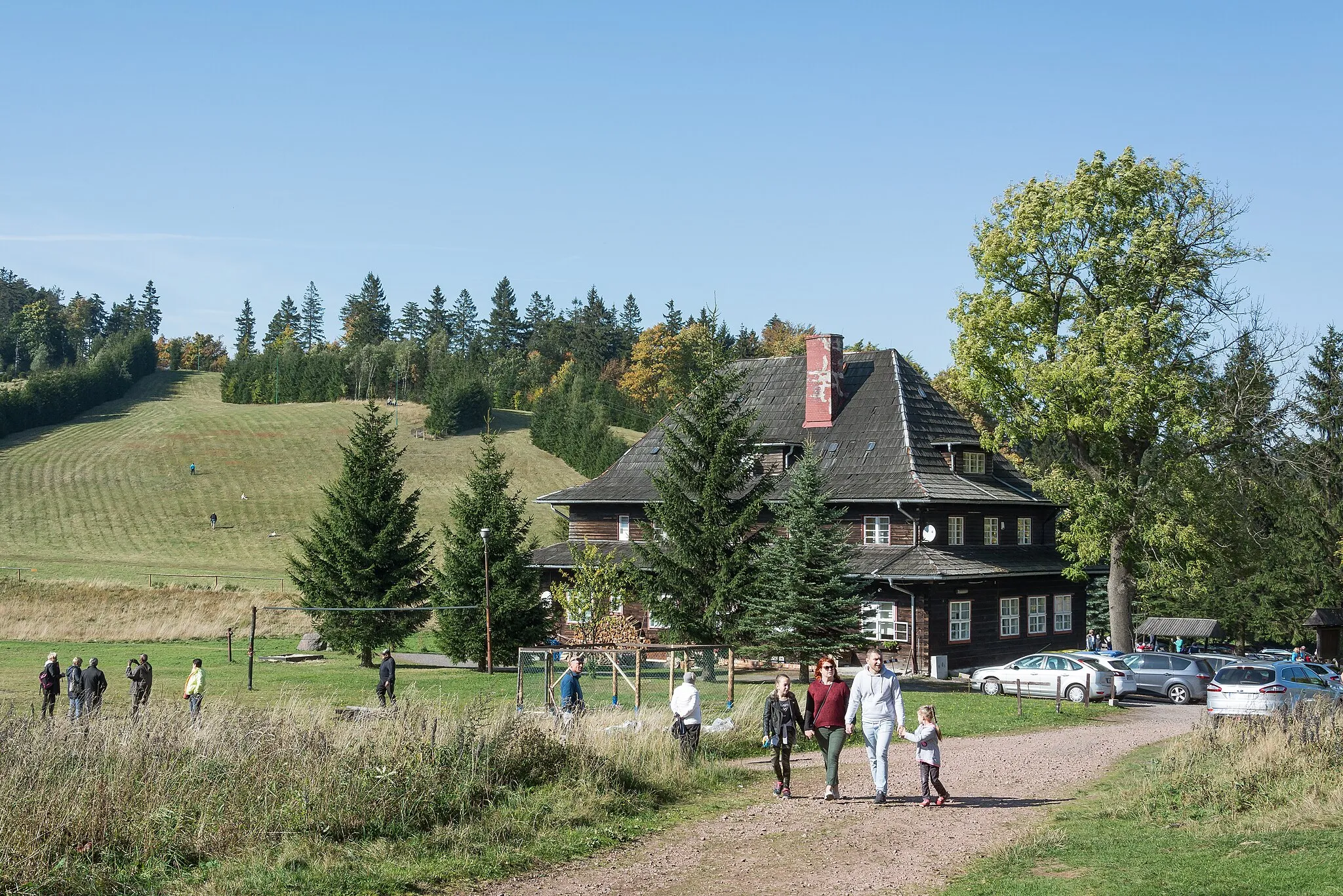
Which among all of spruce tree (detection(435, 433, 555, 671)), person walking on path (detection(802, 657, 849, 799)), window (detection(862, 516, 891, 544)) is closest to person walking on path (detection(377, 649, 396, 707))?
spruce tree (detection(435, 433, 555, 671))

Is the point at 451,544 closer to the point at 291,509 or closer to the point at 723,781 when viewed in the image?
the point at 723,781

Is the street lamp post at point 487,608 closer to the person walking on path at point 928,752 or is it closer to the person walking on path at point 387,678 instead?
the person walking on path at point 387,678

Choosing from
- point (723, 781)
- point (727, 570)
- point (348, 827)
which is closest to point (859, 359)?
Answer: point (727, 570)

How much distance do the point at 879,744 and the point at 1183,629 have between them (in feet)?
125

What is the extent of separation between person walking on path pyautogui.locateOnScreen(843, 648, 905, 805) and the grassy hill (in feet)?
177

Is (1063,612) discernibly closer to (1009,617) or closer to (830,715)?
(1009,617)

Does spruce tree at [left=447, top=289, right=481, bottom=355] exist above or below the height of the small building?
above

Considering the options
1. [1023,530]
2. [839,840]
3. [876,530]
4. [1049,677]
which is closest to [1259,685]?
[1049,677]

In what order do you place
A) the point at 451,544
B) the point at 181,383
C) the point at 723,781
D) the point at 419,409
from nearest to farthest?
the point at 723,781, the point at 451,544, the point at 419,409, the point at 181,383

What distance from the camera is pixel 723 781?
17328 mm

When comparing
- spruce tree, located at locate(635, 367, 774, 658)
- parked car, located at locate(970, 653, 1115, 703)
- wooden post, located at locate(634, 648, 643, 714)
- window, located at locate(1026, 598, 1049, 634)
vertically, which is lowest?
parked car, located at locate(970, 653, 1115, 703)

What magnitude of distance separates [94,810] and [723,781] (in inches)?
335

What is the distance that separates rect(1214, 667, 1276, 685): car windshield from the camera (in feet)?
95.2

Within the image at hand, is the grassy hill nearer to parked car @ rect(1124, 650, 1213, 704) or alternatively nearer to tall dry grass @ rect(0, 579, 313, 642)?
tall dry grass @ rect(0, 579, 313, 642)
